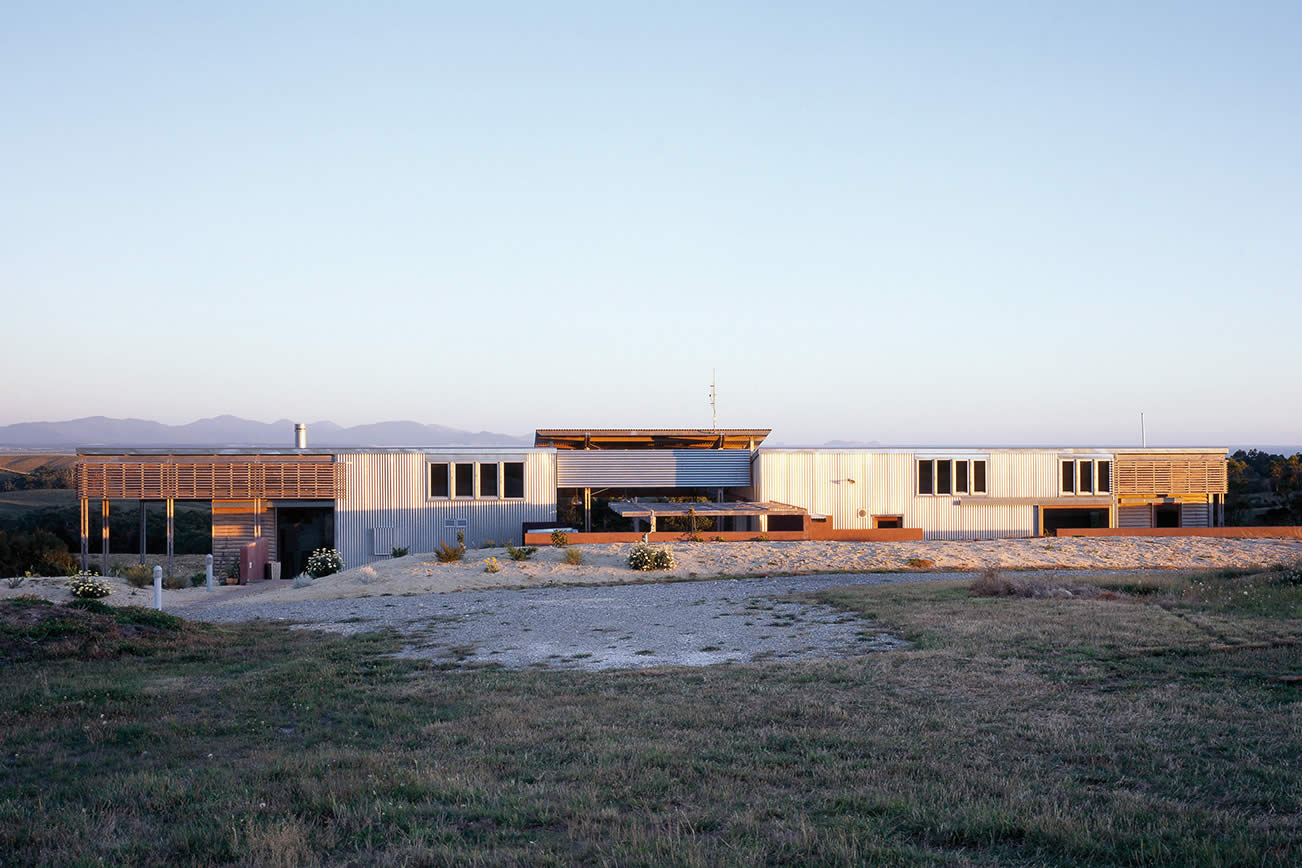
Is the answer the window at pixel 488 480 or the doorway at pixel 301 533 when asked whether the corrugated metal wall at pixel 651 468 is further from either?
the doorway at pixel 301 533

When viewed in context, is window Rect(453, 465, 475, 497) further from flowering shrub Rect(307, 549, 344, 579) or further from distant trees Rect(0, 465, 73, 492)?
distant trees Rect(0, 465, 73, 492)

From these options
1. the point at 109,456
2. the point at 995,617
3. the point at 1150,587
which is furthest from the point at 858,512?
the point at 109,456

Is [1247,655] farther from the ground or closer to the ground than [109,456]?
closer to the ground

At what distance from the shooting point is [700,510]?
29.6 meters

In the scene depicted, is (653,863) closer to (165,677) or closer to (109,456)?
(165,677)

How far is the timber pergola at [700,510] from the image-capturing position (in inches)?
1124

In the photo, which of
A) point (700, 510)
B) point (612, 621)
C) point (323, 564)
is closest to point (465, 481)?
point (323, 564)

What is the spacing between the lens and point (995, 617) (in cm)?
1282

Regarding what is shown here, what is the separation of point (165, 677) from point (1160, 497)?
115ft

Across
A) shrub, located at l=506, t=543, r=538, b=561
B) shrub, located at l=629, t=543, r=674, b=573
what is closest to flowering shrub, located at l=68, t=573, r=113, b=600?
shrub, located at l=506, t=543, r=538, b=561

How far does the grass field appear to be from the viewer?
443cm

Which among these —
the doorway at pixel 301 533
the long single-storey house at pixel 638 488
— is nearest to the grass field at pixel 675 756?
the long single-storey house at pixel 638 488

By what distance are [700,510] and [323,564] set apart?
36.4 ft

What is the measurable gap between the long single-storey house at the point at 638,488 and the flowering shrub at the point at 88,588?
351 inches
